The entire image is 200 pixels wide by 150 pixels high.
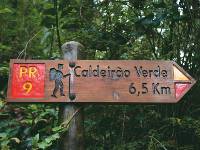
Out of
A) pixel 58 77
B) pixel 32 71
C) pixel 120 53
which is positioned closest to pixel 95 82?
pixel 58 77

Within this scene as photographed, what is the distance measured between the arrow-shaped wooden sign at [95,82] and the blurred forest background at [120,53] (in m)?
0.24

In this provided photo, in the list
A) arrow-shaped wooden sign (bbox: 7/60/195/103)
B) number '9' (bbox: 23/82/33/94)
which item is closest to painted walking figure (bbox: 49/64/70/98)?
arrow-shaped wooden sign (bbox: 7/60/195/103)

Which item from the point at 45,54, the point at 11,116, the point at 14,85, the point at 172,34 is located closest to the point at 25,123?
the point at 11,116

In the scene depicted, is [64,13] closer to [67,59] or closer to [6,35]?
[6,35]

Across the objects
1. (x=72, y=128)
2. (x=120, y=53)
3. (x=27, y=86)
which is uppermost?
(x=120, y=53)

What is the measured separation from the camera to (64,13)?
2.91 metres

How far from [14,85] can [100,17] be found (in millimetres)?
1223

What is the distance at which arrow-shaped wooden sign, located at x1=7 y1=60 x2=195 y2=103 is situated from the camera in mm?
1896

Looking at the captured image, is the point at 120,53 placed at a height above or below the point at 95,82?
above

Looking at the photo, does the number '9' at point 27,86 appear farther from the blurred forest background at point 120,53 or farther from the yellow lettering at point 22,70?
the blurred forest background at point 120,53

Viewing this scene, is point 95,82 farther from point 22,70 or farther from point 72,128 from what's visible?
point 22,70

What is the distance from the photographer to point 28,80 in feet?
6.23

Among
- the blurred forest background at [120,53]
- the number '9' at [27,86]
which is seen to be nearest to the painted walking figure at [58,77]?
the number '9' at [27,86]

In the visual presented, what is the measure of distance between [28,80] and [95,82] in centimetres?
33
